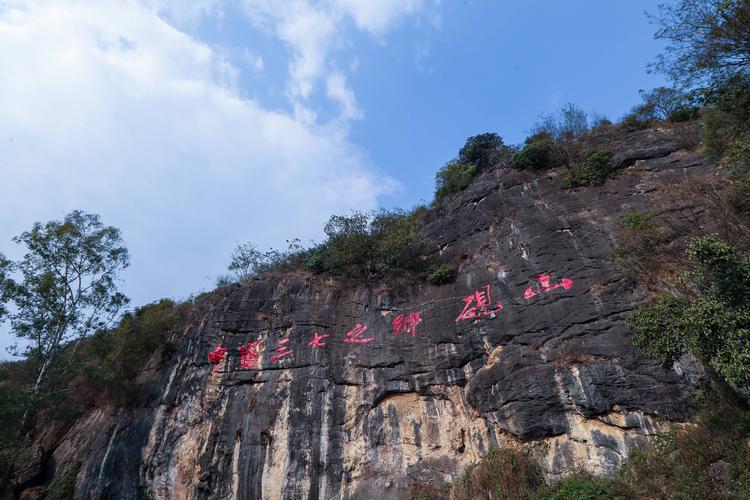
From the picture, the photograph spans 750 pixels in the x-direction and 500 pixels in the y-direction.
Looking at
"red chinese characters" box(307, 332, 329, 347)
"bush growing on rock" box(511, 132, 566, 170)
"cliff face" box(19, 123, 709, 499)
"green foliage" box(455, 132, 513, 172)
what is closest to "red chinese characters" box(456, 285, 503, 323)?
"cliff face" box(19, 123, 709, 499)

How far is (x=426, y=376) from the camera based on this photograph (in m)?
12.3

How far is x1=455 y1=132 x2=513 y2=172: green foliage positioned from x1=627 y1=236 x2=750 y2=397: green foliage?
1416cm

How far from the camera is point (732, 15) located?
29.6 feet

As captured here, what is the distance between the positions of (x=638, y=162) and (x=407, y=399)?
37.8 feet

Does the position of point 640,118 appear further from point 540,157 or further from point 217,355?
point 217,355

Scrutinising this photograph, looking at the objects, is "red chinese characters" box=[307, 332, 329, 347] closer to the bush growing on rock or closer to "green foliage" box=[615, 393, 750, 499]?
"green foliage" box=[615, 393, 750, 499]

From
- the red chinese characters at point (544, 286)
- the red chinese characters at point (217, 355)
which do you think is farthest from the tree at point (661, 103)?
the red chinese characters at point (217, 355)

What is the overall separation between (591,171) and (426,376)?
9.40 m

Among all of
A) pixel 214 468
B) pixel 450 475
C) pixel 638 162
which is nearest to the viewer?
pixel 450 475

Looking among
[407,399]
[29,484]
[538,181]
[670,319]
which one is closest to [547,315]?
[670,319]

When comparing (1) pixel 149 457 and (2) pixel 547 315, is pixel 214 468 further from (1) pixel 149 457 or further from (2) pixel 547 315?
(2) pixel 547 315

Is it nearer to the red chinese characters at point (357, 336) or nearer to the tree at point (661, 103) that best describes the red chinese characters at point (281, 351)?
the red chinese characters at point (357, 336)

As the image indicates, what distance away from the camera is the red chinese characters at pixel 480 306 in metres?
12.4

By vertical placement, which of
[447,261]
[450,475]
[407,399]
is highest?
[447,261]
